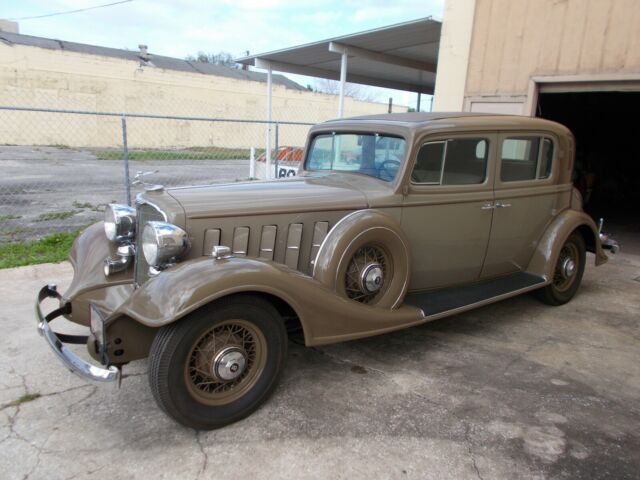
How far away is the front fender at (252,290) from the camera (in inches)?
93.1

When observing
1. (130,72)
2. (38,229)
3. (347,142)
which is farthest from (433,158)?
(130,72)

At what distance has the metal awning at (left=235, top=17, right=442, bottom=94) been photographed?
755cm

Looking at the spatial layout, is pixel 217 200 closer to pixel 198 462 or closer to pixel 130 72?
pixel 198 462

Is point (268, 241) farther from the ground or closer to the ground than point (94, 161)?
farther from the ground

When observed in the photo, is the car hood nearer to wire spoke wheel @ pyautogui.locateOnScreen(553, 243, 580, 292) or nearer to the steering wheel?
the steering wheel

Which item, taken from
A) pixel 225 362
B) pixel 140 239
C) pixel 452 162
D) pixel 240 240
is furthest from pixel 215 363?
pixel 452 162

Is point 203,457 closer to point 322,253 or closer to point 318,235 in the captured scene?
point 322,253

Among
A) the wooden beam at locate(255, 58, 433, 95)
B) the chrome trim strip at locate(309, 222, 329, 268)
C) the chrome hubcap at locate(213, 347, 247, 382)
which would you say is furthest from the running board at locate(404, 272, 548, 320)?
the wooden beam at locate(255, 58, 433, 95)

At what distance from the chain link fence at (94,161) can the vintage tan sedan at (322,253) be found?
2701 mm

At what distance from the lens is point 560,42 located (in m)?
6.07

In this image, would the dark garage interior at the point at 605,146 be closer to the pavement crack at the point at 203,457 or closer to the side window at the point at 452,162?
the side window at the point at 452,162

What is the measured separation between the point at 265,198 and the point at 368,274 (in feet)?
2.76

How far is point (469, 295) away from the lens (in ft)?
12.4

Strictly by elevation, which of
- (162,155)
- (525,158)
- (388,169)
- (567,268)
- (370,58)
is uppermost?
(370,58)
